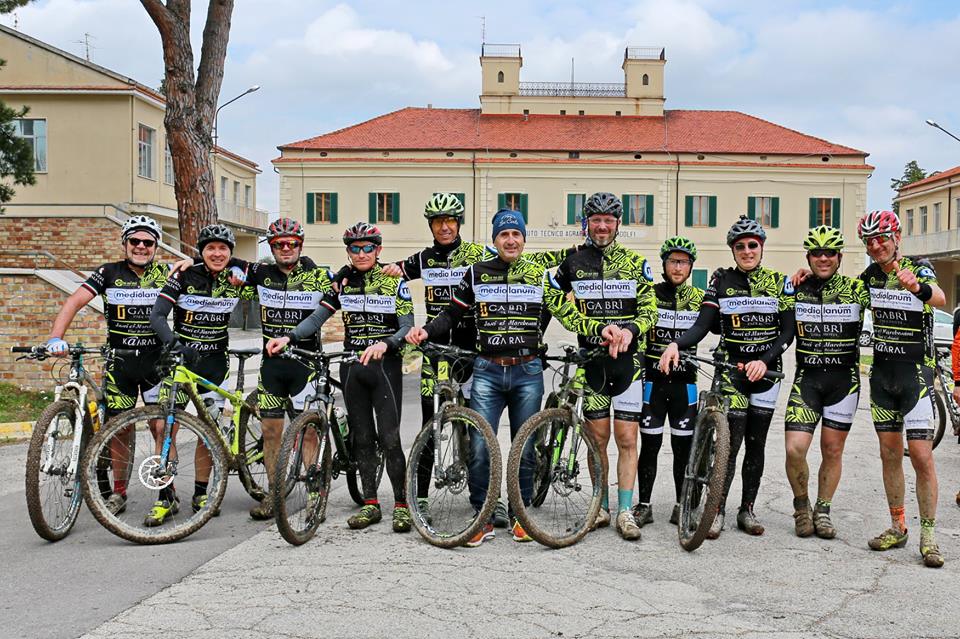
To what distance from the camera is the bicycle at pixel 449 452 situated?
5863mm

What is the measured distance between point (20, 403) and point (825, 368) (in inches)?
415

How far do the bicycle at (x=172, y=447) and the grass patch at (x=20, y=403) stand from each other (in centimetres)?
542

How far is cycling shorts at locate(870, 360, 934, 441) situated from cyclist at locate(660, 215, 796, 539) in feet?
2.09

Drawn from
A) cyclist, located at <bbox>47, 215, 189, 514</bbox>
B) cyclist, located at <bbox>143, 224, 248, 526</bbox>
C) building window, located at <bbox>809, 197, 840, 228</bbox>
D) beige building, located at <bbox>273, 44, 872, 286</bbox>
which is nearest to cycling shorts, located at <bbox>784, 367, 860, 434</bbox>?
cyclist, located at <bbox>143, 224, 248, 526</bbox>

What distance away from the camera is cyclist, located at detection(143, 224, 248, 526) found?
259 inches

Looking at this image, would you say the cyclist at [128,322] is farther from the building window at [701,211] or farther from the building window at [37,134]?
the building window at [701,211]

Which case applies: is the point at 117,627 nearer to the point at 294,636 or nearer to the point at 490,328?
the point at 294,636

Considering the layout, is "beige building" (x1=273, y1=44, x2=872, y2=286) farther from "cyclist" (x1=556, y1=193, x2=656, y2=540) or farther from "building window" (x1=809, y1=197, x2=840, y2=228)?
"cyclist" (x1=556, y1=193, x2=656, y2=540)

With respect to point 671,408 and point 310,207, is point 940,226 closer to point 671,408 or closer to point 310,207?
point 310,207

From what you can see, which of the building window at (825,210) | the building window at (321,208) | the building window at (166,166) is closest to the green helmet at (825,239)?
the building window at (166,166)

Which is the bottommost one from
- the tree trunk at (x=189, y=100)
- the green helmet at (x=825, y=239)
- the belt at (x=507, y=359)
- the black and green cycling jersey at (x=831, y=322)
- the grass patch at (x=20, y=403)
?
the grass patch at (x=20, y=403)

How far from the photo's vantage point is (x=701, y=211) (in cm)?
5262

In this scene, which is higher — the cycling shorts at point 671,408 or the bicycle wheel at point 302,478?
the cycling shorts at point 671,408

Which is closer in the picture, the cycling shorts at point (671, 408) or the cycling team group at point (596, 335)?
the cycling team group at point (596, 335)
